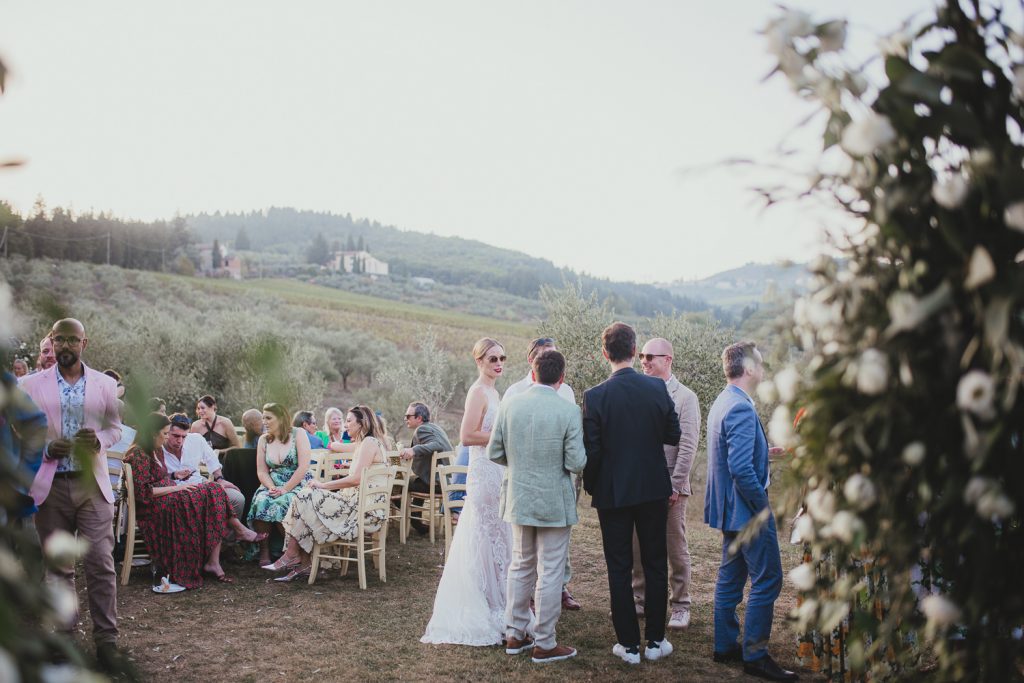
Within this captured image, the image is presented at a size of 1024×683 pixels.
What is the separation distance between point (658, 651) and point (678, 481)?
139cm

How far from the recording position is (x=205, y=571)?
8406 millimetres

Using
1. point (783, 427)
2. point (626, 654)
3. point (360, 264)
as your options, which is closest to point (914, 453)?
point (783, 427)

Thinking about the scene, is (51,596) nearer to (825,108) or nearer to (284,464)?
(825,108)

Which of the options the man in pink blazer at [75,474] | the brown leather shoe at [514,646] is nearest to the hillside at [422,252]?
the brown leather shoe at [514,646]

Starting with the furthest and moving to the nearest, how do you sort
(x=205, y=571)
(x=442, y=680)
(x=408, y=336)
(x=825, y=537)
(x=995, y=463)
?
(x=408, y=336)
(x=205, y=571)
(x=442, y=680)
(x=825, y=537)
(x=995, y=463)

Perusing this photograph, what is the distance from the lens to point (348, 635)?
21.4 feet

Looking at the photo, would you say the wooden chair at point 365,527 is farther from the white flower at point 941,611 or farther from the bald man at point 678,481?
the white flower at point 941,611

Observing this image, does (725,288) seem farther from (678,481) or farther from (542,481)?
Result: (542,481)

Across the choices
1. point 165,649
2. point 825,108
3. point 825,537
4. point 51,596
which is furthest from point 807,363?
point 165,649

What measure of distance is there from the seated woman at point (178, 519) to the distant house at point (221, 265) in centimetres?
5767

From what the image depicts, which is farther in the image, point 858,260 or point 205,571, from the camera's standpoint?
point 205,571

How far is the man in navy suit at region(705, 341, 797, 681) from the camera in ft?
17.0

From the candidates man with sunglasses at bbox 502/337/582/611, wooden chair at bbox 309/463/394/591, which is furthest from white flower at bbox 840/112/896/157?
wooden chair at bbox 309/463/394/591

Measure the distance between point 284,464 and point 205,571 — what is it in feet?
4.48
